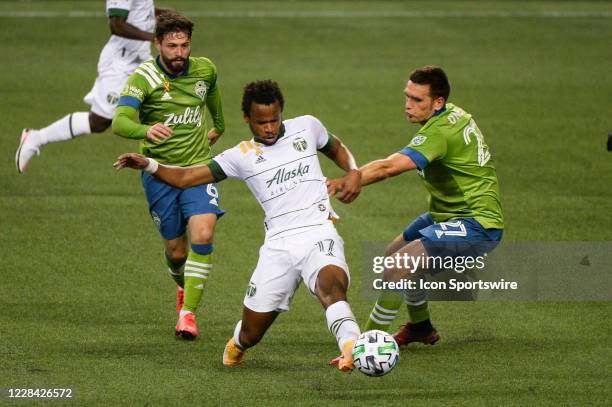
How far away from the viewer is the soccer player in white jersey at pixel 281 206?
809 centimetres

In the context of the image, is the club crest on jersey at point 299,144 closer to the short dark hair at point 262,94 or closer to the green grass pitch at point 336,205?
the short dark hair at point 262,94

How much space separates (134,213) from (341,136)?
175 inches

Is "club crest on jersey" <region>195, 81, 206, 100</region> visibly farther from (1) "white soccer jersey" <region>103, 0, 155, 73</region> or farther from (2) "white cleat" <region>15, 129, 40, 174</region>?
(2) "white cleat" <region>15, 129, 40, 174</region>

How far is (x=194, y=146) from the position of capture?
985 centimetres

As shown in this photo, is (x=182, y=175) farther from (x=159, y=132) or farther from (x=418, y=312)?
(x=418, y=312)

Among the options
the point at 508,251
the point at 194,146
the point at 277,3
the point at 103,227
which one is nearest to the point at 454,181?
the point at 194,146

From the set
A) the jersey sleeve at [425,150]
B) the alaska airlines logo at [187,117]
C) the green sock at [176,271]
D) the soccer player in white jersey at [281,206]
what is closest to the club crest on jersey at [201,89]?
the alaska airlines logo at [187,117]

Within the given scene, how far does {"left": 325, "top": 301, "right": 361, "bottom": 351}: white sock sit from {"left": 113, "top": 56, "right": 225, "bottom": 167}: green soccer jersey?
247 cm

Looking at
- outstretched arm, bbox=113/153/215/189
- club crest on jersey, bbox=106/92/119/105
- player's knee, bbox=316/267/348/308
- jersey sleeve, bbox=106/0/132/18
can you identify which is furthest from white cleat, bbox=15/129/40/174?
player's knee, bbox=316/267/348/308

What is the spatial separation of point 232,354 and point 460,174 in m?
2.16

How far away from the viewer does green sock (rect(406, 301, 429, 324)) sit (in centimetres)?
910

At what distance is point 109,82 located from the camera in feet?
45.8

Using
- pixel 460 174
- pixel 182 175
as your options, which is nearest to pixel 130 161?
pixel 182 175

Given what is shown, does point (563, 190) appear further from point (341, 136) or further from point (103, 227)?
point (103, 227)
